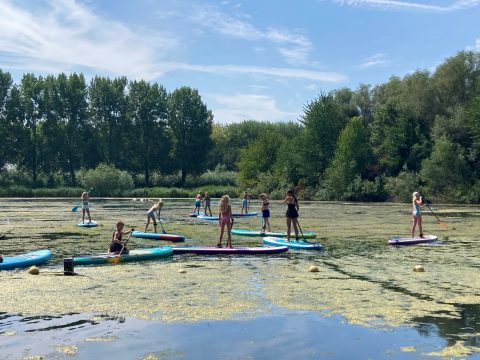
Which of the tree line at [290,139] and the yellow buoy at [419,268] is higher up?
the tree line at [290,139]

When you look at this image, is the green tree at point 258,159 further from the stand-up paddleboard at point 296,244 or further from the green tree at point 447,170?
the stand-up paddleboard at point 296,244

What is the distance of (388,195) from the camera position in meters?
64.4

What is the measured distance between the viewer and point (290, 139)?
82062 mm

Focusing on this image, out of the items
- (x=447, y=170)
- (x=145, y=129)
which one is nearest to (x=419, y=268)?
(x=447, y=170)

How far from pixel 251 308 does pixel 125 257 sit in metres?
6.71

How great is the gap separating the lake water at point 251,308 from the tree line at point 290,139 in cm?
4609

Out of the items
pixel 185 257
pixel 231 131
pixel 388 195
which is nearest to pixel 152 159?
pixel 231 131

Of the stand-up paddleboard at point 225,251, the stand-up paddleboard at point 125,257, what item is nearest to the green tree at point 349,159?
the stand-up paddleboard at point 225,251

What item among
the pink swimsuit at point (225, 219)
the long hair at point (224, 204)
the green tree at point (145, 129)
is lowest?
the pink swimsuit at point (225, 219)

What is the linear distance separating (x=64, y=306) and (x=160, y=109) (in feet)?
270

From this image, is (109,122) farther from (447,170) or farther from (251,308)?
(251,308)

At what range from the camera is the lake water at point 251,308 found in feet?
27.1

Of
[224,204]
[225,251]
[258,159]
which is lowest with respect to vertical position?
[225,251]

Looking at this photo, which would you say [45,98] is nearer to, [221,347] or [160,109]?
[160,109]
